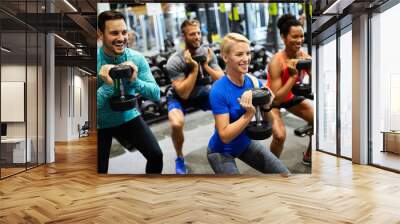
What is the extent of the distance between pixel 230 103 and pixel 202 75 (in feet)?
1.83

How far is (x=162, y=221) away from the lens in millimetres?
3559

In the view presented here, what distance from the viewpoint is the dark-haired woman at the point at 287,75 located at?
5.70 m

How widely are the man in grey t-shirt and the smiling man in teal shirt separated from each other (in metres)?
0.28

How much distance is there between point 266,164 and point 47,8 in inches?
180

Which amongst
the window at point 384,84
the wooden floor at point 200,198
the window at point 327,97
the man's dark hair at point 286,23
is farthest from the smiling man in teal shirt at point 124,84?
the window at point 327,97

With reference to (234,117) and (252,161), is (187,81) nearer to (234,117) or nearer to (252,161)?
(234,117)

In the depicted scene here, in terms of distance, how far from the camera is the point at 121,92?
18.6 ft

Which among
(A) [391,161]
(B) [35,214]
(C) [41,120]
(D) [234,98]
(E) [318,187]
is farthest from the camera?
(C) [41,120]

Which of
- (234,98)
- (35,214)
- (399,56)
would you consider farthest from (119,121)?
(399,56)

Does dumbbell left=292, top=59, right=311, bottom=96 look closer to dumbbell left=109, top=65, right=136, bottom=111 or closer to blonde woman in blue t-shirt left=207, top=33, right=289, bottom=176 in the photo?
blonde woman in blue t-shirt left=207, top=33, right=289, bottom=176

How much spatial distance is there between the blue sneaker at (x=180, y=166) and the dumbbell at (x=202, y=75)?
1.12 m

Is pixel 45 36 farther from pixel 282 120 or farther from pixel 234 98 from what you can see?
pixel 282 120

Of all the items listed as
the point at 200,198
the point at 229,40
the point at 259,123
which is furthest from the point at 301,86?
the point at 200,198

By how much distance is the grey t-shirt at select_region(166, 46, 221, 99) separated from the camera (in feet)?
18.6
